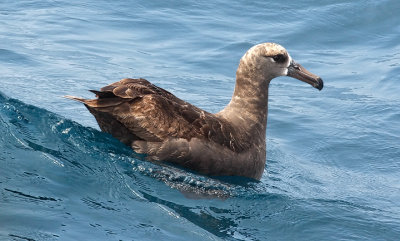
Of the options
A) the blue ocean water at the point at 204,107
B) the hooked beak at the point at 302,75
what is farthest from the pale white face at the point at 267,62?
the blue ocean water at the point at 204,107

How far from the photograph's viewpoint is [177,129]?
7.78 m

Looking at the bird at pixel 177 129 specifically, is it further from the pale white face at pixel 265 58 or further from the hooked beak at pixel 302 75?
the hooked beak at pixel 302 75

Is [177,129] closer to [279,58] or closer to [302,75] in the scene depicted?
[279,58]

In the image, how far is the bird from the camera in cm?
771

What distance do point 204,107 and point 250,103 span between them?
2840 mm

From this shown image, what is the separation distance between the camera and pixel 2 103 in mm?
8742

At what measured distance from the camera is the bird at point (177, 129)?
304 inches

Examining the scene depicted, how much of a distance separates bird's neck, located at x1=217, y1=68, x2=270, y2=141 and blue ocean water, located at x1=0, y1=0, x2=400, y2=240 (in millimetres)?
709

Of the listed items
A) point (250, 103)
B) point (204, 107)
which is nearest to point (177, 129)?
point (250, 103)

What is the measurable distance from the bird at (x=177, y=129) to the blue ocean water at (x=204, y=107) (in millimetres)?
155

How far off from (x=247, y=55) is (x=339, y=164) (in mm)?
2306

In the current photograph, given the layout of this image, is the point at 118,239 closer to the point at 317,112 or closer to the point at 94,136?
the point at 94,136

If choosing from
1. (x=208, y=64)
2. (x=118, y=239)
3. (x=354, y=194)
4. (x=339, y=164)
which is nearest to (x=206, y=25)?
(x=208, y=64)

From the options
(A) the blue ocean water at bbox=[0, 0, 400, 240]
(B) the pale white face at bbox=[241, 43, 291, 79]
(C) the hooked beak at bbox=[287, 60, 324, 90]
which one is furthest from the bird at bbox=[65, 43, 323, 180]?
(C) the hooked beak at bbox=[287, 60, 324, 90]
